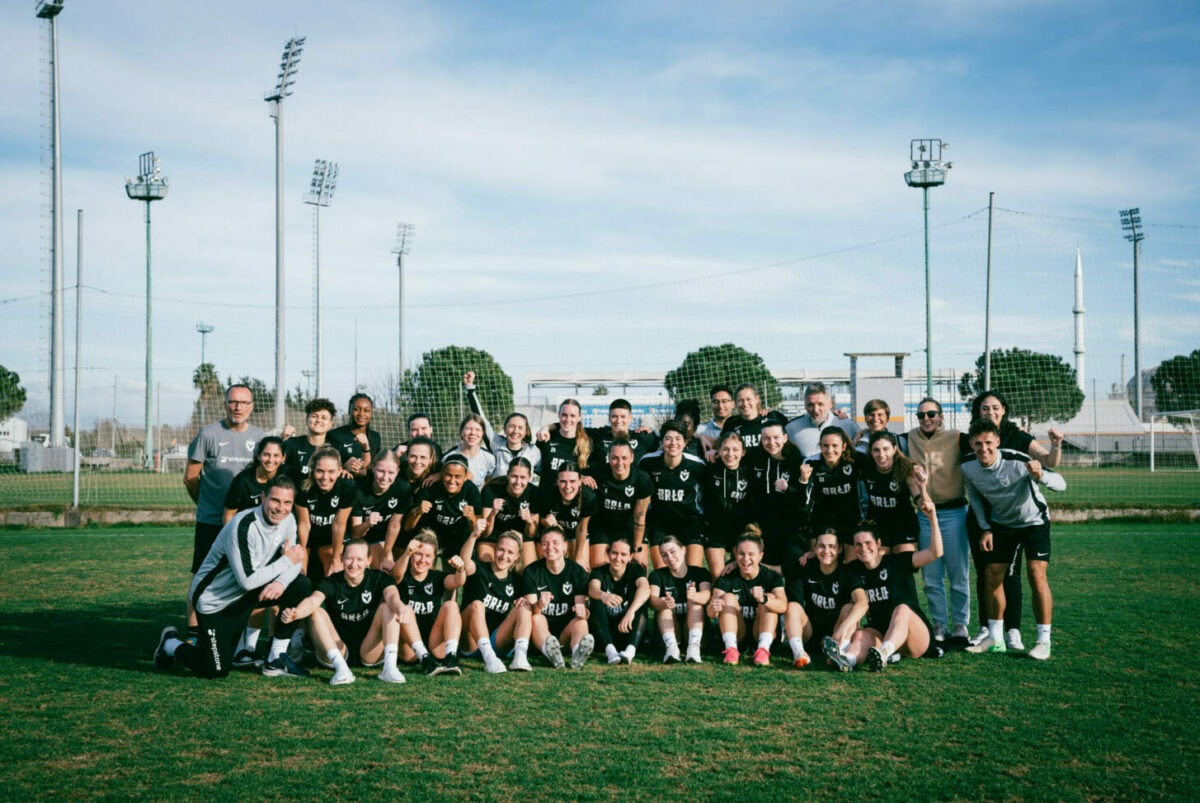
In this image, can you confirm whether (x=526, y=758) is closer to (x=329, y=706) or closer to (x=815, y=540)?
(x=329, y=706)

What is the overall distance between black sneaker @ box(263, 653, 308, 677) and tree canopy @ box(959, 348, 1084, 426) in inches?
708

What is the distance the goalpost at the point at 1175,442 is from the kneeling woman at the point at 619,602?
2194cm

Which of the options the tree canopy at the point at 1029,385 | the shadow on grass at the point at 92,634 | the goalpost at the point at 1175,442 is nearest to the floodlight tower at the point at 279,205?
the shadow on grass at the point at 92,634

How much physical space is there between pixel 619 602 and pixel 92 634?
4157 mm

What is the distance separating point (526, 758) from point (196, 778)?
1418 mm

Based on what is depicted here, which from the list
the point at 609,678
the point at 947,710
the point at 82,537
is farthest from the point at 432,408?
the point at 947,710

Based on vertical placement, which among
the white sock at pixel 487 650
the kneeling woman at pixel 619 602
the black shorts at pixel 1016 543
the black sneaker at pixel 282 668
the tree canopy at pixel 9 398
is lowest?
the black sneaker at pixel 282 668

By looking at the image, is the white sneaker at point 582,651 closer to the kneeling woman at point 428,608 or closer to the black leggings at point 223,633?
the kneeling woman at point 428,608

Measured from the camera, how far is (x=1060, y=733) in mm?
4422

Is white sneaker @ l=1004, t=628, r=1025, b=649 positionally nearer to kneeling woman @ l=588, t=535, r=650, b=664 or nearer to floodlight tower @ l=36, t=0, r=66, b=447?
kneeling woman @ l=588, t=535, r=650, b=664

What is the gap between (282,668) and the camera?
19.2 feet

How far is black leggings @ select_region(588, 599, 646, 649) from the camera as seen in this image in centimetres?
Result: 631

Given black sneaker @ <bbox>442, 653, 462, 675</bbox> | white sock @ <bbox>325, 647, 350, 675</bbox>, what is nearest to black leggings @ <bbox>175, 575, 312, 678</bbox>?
white sock @ <bbox>325, 647, 350, 675</bbox>

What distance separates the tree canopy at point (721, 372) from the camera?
19.2m
